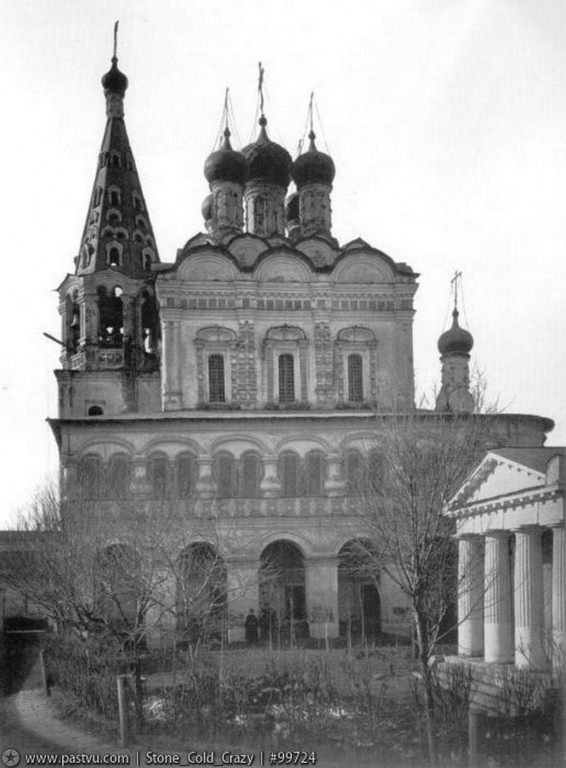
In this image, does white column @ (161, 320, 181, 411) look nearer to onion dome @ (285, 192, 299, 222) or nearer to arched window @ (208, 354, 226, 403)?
arched window @ (208, 354, 226, 403)

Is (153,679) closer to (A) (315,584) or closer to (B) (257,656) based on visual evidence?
(B) (257,656)

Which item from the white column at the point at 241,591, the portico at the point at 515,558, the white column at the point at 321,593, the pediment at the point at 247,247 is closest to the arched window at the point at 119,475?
the white column at the point at 241,591

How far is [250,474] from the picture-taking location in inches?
1375

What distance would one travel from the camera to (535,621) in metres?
20.3

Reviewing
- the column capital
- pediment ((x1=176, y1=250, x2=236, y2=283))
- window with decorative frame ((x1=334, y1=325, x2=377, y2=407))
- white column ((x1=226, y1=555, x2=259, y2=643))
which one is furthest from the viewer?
window with decorative frame ((x1=334, y1=325, x2=377, y2=407))

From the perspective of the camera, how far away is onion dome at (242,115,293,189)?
44375mm

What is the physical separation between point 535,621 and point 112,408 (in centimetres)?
2641

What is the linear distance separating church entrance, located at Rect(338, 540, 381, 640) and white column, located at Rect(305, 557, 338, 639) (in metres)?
0.51

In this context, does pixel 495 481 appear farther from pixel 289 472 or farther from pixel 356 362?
pixel 356 362

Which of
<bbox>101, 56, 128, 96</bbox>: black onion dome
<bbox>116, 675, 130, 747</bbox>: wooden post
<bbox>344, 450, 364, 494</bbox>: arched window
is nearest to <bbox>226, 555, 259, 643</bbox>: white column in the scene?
<bbox>344, 450, 364, 494</bbox>: arched window

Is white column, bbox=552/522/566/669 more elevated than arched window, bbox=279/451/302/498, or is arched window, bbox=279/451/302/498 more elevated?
arched window, bbox=279/451/302/498

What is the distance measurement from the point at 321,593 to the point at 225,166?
1893 cm

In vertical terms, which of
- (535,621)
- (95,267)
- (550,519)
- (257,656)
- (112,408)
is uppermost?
(95,267)

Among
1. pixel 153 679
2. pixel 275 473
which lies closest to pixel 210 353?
pixel 275 473
